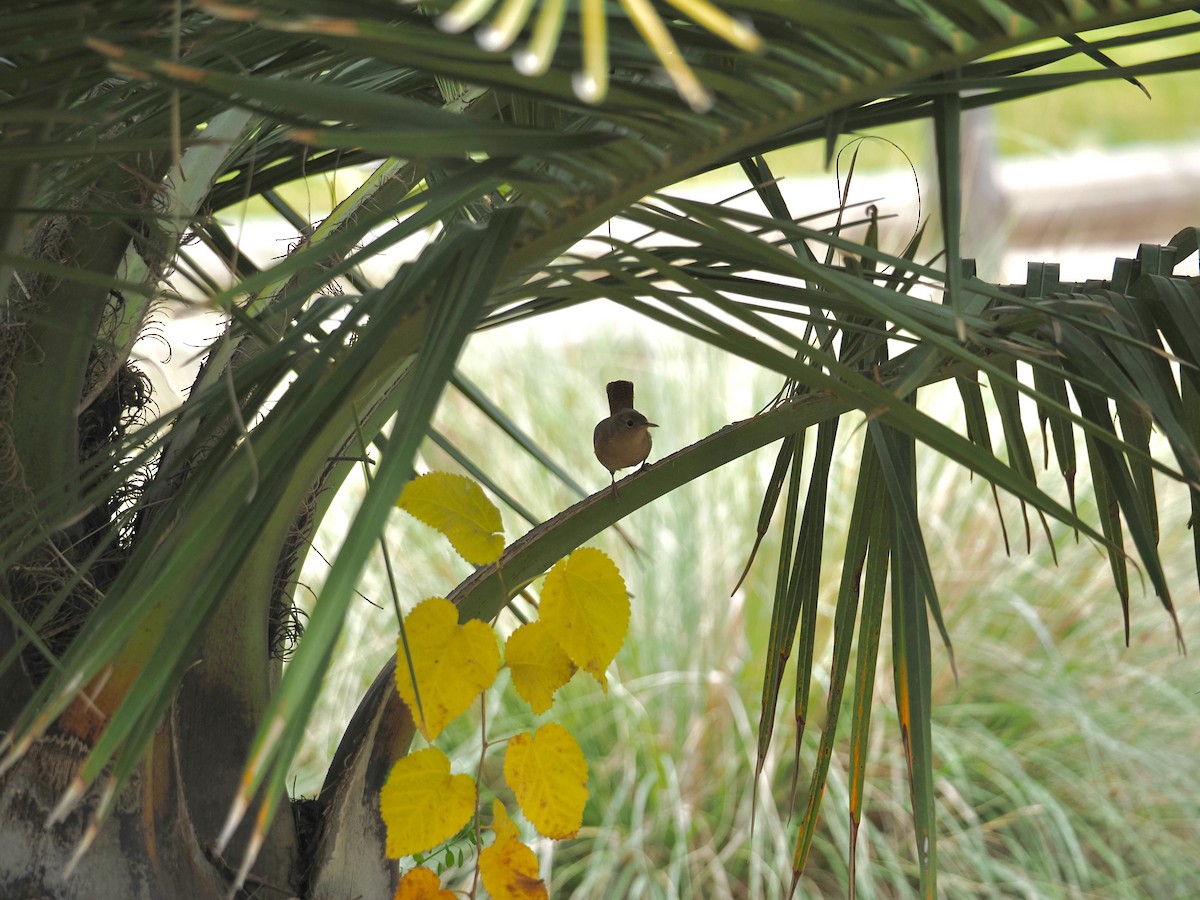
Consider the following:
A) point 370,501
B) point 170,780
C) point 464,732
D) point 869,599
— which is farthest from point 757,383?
point 370,501

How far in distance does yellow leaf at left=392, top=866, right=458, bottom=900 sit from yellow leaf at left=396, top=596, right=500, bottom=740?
10 cm

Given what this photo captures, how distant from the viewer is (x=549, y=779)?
0.65 meters

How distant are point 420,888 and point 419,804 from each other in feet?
0.19

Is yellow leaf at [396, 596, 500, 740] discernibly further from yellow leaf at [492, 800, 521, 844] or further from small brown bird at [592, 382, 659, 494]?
small brown bird at [592, 382, 659, 494]

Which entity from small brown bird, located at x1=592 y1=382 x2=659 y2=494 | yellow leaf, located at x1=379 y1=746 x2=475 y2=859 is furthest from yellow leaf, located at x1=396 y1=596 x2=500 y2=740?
small brown bird, located at x1=592 y1=382 x2=659 y2=494

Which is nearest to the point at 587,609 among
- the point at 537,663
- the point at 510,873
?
the point at 537,663

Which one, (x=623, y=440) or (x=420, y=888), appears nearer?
(x=420, y=888)

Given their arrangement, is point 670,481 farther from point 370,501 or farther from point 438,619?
point 370,501

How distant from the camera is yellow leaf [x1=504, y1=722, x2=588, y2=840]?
639 millimetres

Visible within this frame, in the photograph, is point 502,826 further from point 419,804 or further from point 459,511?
point 459,511

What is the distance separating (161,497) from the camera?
0.71m

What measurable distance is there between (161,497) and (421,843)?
266mm

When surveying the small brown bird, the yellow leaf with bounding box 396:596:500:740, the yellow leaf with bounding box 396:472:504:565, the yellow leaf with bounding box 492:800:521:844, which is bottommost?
the yellow leaf with bounding box 492:800:521:844

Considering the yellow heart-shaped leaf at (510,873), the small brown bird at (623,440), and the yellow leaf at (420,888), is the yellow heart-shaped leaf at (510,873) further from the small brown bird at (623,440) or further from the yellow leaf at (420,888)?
the small brown bird at (623,440)
